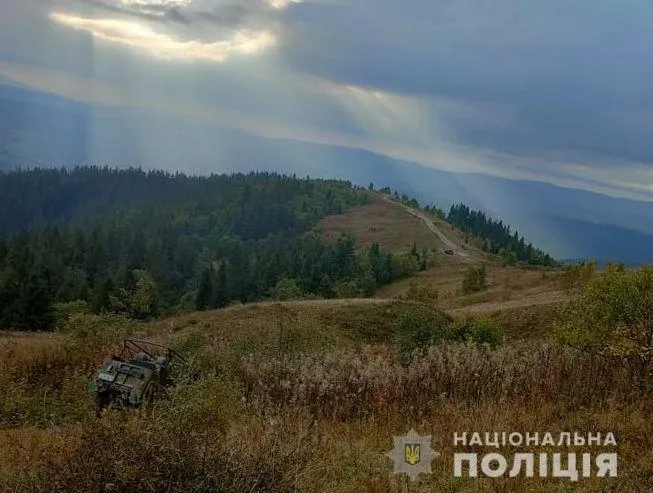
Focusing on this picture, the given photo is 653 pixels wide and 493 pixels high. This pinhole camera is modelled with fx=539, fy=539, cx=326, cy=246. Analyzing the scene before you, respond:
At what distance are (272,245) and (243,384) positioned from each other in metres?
141

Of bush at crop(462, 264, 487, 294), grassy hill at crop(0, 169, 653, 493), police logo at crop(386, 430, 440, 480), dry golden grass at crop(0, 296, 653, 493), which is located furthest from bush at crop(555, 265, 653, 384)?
bush at crop(462, 264, 487, 294)

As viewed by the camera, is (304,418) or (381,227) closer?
(304,418)

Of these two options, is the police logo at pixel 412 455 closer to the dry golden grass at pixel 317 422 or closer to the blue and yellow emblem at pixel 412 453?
the blue and yellow emblem at pixel 412 453

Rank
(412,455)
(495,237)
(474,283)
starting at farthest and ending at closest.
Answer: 1. (495,237)
2. (474,283)
3. (412,455)

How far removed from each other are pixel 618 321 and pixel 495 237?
150576mm

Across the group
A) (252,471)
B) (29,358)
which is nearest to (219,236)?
(29,358)

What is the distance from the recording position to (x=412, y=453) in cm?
558

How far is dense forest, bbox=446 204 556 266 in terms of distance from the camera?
121 m

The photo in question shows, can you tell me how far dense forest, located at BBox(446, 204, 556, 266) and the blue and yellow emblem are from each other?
109937 mm

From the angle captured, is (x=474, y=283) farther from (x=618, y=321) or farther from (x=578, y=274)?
(x=618, y=321)

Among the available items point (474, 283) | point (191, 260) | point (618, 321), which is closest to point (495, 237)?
point (191, 260)

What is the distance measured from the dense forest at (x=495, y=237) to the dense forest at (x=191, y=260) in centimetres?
3377

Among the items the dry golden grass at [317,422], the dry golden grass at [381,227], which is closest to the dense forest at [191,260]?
the dry golden grass at [381,227]

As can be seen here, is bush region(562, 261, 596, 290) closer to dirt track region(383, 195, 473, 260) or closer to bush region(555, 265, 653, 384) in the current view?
bush region(555, 265, 653, 384)
